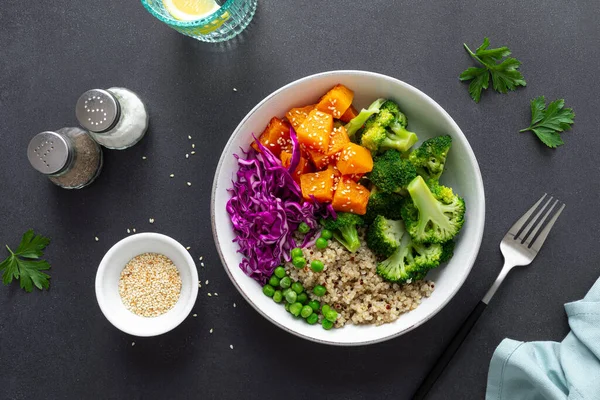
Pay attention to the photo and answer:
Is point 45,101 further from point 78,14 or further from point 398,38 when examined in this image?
point 398,38

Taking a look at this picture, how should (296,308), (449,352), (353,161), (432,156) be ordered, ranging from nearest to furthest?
(353,161), (432,156), (296,308), (449,352)

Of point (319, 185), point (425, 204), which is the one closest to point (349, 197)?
point (319, 185)

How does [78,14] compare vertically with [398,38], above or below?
below

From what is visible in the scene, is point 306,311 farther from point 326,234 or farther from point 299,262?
point 326,234

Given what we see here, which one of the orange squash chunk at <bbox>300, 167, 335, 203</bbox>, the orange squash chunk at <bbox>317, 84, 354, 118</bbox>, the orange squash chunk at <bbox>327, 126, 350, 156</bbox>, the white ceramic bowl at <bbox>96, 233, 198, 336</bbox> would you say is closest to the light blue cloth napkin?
the orange squash chunk at <bbox>300, 167, 335, 203</bbox>

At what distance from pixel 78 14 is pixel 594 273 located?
10.9 ft

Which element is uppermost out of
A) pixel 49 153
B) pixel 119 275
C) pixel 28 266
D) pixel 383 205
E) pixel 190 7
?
pixel 190 7

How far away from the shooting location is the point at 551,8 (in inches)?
124

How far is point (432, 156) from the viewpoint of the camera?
2783 mm

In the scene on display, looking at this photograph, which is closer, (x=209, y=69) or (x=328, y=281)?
(x=328, y=281)

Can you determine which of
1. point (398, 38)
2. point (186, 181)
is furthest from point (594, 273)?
point (186, 181)

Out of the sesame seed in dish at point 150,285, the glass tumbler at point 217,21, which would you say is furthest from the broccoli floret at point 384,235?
the glass tumbler at point 217,21

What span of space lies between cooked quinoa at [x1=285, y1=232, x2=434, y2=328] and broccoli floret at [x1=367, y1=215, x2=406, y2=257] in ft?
0.23

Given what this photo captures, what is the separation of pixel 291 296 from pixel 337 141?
83 centimetres
